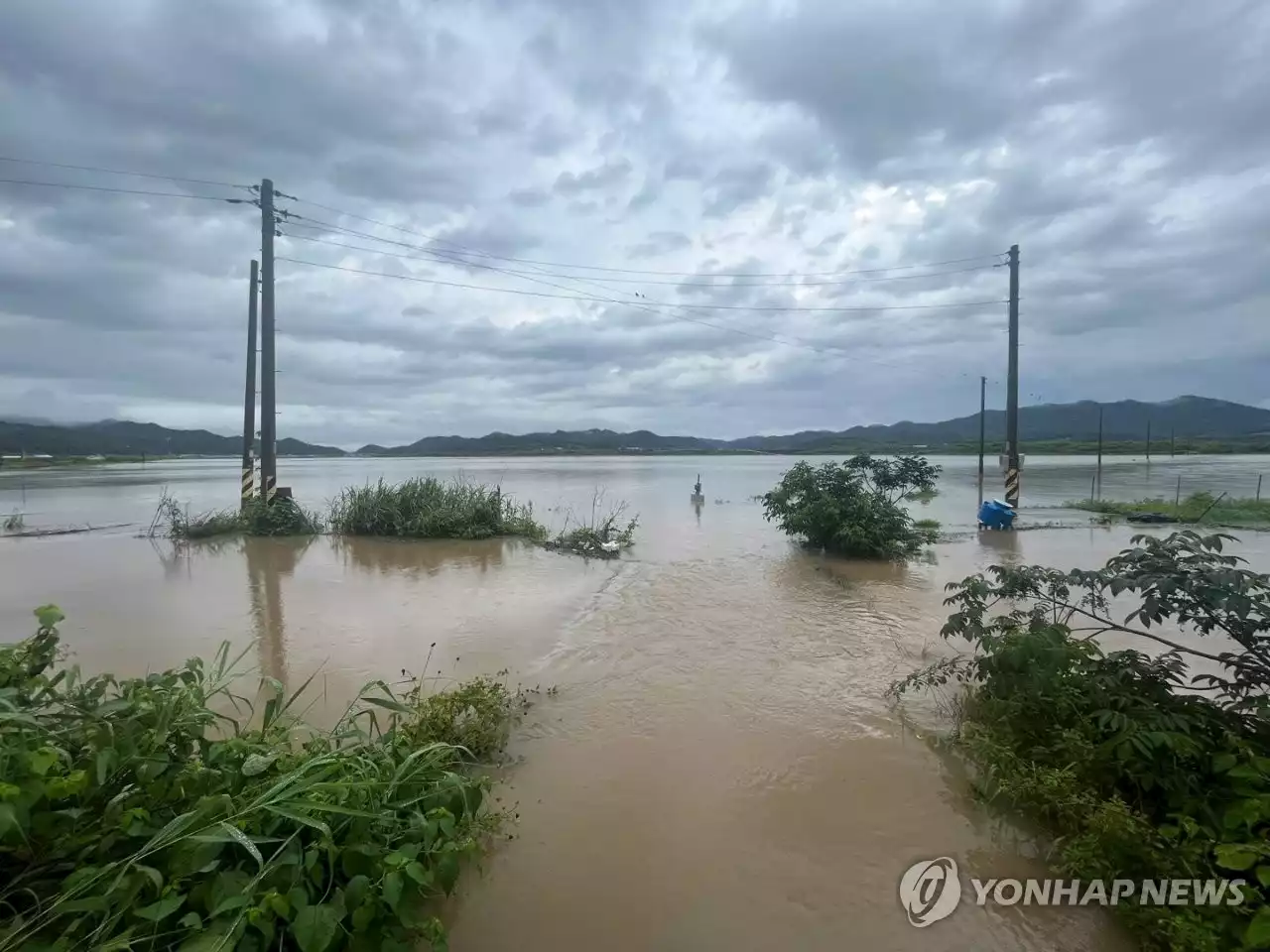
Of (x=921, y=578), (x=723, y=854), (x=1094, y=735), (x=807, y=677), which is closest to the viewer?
(x=723, y=854)

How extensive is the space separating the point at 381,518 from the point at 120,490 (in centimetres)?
1966

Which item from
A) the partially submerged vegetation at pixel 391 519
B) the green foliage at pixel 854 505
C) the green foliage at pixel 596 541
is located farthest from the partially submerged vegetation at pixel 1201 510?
the partially submerged vegetation at pixel 391 519

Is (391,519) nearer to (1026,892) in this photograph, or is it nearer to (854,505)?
(854,505)

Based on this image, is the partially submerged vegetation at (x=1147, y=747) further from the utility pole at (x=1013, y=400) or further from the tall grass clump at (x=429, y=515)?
the utility pole at (x=1013, y=400)

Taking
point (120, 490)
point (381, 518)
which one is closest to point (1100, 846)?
point (381, 518)

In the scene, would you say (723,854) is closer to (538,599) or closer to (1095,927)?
(1095,927)

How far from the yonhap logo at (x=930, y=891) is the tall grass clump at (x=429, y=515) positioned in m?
10.7

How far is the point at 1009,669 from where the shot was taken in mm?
3543

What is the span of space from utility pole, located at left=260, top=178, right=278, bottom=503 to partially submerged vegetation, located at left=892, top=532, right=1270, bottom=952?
14.3 meters

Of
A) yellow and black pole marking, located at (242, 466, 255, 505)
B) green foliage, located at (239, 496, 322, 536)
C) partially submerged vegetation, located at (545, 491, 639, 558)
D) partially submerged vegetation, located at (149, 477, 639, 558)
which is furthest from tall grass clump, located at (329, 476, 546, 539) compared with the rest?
yellow and black pole marking, located at (242, 466, 255, 505)

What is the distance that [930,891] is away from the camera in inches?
111

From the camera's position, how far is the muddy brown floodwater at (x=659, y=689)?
272 centimetres

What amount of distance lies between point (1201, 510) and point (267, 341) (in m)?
23.2

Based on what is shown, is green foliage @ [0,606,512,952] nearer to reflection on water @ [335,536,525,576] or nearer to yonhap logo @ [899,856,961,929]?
yonhap logo @ [899,856,961,929]
